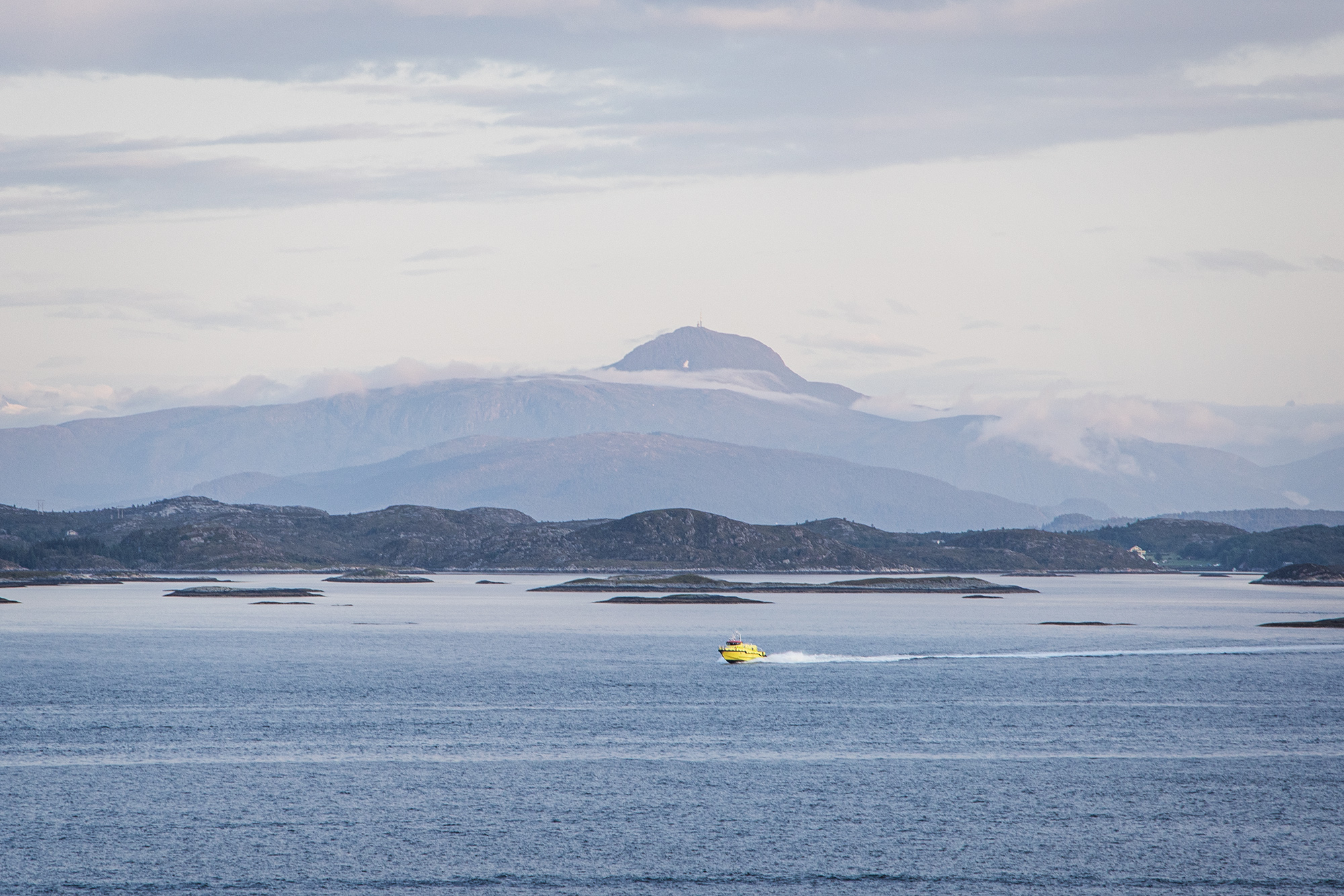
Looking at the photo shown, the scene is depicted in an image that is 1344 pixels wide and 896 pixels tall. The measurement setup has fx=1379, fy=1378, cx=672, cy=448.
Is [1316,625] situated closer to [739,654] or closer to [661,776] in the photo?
[739,654]

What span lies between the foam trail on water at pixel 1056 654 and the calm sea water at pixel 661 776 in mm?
6132

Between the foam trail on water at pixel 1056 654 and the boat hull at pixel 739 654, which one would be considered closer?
the boat hull at pixel 739 654

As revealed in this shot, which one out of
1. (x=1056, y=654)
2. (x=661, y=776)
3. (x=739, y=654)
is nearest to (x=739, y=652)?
(x=739, y=654)

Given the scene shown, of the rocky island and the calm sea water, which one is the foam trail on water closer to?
the calm sea water

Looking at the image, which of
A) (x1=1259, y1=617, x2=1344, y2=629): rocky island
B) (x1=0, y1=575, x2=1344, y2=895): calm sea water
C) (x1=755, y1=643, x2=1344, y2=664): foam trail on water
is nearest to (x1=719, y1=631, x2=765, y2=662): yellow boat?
(x1=755, y1=643, x2=1344, y2=664): foam trail on water

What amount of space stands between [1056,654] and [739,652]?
3688 centimetres

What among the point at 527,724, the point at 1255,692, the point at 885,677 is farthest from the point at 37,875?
the point at 1255,692

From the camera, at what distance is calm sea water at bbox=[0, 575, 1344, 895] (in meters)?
52.9

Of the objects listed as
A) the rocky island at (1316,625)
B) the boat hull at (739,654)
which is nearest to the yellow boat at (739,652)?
the boat hull at (739,654)

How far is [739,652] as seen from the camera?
13512cm

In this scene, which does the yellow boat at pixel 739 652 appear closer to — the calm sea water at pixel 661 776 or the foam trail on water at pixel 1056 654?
the foam trail on water at pixel 1056 654

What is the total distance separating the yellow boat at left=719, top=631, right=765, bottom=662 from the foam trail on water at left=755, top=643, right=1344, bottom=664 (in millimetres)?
962

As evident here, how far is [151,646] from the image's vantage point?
14588 centimetres

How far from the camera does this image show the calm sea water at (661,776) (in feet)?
174
